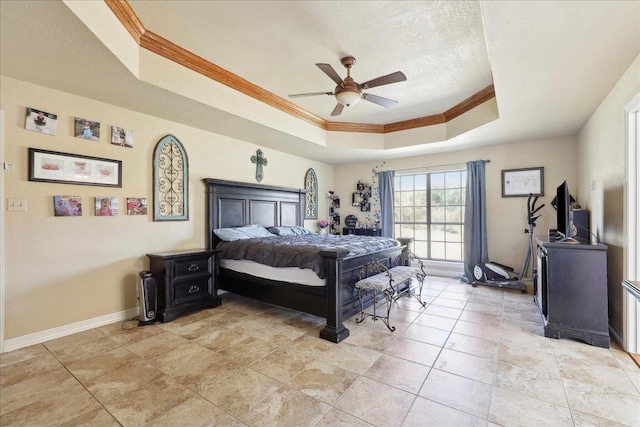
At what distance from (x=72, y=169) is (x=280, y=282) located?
8.39ft

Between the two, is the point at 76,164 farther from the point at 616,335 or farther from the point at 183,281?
the point at 616,335

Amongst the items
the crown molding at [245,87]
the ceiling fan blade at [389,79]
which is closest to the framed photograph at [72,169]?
the crown molding at [245,87]

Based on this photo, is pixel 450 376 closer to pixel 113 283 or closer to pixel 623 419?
pixel 623 419

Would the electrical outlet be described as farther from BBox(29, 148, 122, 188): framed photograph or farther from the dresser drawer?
the dresser drawer

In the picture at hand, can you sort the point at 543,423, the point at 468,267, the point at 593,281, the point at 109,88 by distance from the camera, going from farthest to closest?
the point at 468,267 < the point at 109,88 < the point at 593,281 < the point at 543,423

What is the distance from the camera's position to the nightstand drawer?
11.4 feet

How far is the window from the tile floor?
2.71 m

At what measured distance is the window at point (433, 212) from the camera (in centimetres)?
580

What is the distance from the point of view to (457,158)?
562 centimetres

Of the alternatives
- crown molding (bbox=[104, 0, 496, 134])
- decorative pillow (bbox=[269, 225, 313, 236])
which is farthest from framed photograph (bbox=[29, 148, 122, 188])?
decorative pillow (bbox=[269, 225, 313, 236])

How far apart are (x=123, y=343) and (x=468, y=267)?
527cm

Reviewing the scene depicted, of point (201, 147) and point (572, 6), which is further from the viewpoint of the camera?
Result: point (201, 147)

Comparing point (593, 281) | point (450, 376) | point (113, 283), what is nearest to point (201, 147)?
point (113, 283)

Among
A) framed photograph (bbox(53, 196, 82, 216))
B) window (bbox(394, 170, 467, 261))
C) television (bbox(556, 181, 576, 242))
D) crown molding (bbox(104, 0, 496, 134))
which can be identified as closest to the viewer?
crown molding (bbox(104, 0, 496, 134))
